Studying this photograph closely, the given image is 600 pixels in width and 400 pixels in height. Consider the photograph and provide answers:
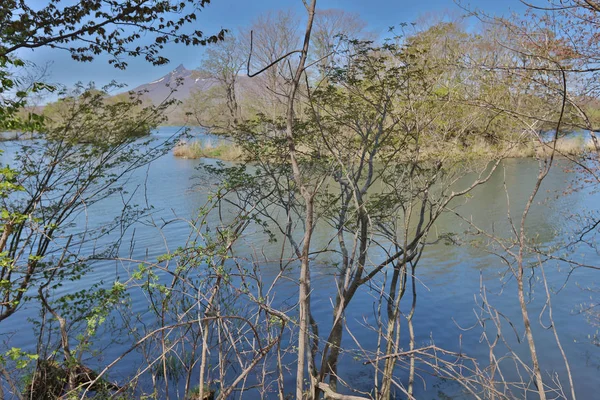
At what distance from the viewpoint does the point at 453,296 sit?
302 inches

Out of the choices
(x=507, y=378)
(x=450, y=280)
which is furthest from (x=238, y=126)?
(x=450, y=280)

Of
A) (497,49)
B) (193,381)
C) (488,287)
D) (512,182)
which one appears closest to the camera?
(193,381)

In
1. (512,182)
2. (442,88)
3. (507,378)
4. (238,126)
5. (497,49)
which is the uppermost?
(497,49)

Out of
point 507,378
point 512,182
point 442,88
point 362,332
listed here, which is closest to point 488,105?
point 442,88

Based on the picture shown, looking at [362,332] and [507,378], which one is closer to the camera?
[507,378]

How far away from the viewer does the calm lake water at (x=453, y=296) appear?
5648 millimetres

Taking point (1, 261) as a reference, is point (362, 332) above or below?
below

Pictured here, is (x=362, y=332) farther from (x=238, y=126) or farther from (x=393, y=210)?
(x=238, y=126)

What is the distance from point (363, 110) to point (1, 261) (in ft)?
12.1

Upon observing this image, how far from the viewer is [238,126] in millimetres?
5391

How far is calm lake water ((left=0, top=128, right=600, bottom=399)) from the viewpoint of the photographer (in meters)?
5.65

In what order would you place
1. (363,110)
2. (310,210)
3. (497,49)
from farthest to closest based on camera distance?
1. (497,49)
2. (363,110)
3. (310,210)

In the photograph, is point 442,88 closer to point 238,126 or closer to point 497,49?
point 497,49

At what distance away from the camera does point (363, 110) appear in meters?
5.13
